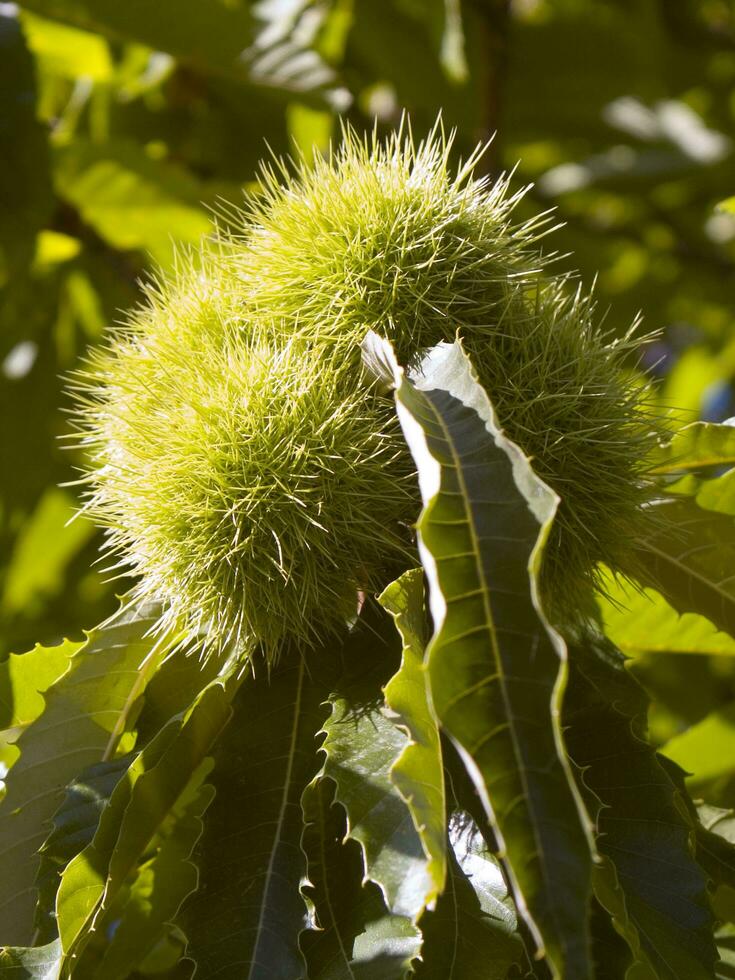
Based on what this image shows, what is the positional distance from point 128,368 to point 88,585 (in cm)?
197

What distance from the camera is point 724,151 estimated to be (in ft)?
9.52

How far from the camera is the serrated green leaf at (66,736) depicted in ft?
4.12

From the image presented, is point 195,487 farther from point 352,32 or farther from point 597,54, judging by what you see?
point 597,54

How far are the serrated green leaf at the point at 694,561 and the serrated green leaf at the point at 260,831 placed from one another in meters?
0.46

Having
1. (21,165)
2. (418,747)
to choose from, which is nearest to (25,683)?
A: (418,747)

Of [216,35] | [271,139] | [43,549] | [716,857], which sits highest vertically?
[271,139]

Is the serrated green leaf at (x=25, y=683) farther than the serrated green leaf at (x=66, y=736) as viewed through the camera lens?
Yes

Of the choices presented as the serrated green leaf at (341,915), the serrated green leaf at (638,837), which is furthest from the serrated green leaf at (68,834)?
the serrated green leaf at (638,837)

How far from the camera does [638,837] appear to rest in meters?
1.12

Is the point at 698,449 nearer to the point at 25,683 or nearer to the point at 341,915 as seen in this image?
the point at 341,915

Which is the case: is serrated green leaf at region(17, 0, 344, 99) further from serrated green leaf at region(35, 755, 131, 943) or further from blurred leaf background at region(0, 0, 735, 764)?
serrated green leaf at region(35, 755, 131, 943)

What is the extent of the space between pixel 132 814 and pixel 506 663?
540 millimetres

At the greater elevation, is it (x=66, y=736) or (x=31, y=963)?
(x=66, y=736)

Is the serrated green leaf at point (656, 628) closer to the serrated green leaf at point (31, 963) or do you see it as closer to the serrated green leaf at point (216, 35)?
the serrated green leaf at point (31, 963)
